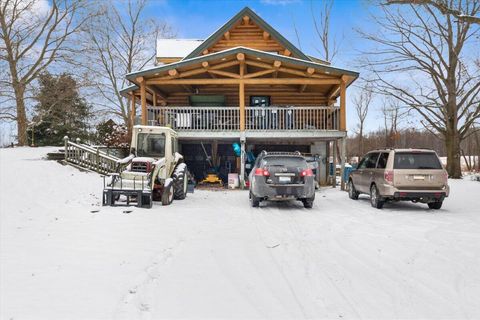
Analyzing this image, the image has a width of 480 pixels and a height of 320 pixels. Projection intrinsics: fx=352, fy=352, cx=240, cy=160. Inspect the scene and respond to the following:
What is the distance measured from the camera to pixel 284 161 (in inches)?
395

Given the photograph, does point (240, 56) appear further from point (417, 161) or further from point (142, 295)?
point (142, 295)

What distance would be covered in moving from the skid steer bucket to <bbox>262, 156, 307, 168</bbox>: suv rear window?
11.1 feet

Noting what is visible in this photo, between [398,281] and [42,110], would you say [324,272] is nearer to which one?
[398,281]

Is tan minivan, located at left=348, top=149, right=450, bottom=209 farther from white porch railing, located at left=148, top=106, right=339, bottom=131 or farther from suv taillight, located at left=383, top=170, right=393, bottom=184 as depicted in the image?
white porch railing, located at left=148, top=106, right=339, bottom=131

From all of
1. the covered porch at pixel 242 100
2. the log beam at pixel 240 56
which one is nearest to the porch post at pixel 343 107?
the covered porch at pixel 242 100

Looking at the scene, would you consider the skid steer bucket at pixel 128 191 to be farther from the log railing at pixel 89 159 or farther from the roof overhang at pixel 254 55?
the log railing at pixel 89 159

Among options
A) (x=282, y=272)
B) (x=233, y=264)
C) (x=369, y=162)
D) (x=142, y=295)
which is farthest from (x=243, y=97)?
(x=142, y=295)

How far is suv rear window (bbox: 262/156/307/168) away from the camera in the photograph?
9.97 metres

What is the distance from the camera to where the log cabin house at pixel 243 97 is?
1543 cm

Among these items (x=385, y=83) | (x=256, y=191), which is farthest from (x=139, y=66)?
(x=256, y=191)

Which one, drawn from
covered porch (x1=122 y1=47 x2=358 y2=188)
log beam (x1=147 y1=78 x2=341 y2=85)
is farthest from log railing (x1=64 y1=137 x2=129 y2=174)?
log beam (x1=147 y1=78 x2=341 y2=85)

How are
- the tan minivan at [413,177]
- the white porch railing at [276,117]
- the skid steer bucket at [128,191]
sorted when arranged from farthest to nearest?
the white porch railing at [276,117]
the skid steer bucket at [128,191]
the tan minivan at [413,177]

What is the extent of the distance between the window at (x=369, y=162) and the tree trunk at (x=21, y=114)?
25.7 metres

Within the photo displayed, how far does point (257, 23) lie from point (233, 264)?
16.7 metres
